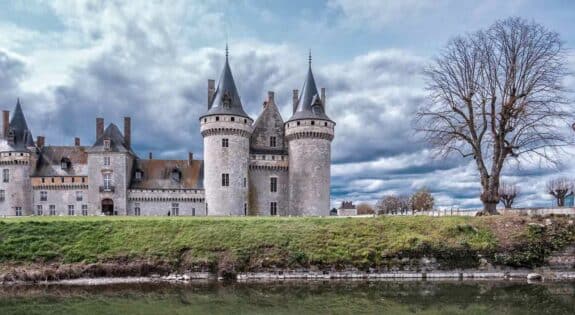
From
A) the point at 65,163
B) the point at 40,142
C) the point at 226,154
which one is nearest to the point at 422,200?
the point at 226,154

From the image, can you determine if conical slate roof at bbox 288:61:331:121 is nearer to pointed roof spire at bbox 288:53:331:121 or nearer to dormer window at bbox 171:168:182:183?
pointed roof spire at bbox 288:53:331:121

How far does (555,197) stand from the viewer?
41875 mm

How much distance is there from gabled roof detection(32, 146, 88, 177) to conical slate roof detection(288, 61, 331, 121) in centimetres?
2171

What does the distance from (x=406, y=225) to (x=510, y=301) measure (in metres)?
8.60

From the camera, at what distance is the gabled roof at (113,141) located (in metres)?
41.8

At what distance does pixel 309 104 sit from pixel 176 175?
15011mm

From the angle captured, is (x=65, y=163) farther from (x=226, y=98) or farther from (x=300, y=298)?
(x=300, y=298)

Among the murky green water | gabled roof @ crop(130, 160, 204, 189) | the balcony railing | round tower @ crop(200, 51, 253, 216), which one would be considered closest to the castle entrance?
the balcony railing

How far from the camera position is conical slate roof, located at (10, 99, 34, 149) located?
42.2m

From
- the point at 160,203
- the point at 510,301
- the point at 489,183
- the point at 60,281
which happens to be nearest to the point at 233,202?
the point at 160,203

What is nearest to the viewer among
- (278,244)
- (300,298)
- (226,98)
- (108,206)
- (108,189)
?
(300,298)

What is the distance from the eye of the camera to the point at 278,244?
21.9 meters

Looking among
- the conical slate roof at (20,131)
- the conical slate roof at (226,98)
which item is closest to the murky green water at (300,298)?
the conical slate roof at (226,98)

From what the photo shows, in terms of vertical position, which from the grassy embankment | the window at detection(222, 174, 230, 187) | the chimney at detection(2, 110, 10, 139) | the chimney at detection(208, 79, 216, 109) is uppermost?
the chimney at detection(208, 79, 216, 109)
